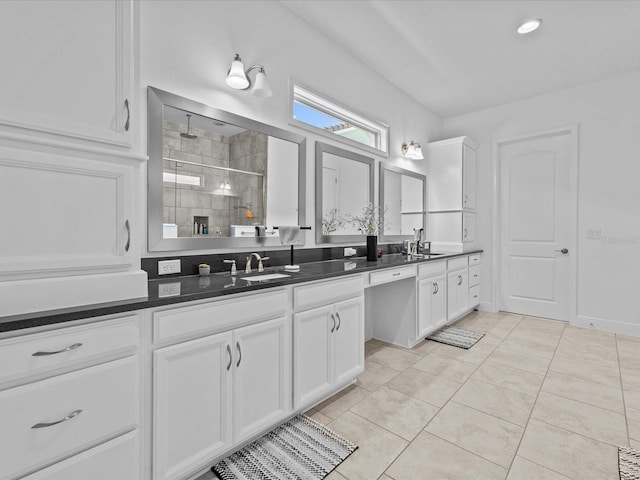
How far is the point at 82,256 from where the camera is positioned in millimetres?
1169

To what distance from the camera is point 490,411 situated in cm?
201

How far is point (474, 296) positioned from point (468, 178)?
162 cm

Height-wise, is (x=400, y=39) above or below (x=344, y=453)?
above

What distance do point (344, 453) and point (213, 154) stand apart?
1.93 meters

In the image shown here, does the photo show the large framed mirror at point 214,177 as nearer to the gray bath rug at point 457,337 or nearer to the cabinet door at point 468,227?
the gray bath rug at point 457,337

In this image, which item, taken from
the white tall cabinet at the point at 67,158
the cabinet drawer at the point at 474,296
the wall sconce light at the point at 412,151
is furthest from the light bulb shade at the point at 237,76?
the cabinet drawer at the point at 474,296

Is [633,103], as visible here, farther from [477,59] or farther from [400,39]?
[400,39]

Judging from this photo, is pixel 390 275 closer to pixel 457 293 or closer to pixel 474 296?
pixel 457 293

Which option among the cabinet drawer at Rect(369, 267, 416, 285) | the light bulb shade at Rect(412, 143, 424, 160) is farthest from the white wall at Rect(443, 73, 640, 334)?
the cabinet drawer at Rect(369, 267, 416, 285)

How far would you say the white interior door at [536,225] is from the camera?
Result: 394 centimetres

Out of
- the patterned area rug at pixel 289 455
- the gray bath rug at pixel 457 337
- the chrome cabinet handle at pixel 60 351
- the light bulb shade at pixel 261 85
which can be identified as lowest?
the patterned area rug at pixel 289 455

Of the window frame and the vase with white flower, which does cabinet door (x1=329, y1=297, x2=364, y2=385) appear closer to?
the vase with white flower

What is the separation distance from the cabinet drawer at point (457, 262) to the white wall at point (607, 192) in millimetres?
1321

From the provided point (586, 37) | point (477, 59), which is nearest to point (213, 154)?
point (477, 59)
